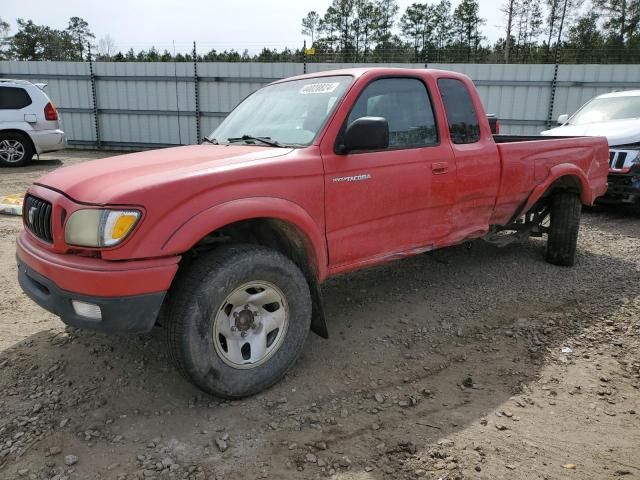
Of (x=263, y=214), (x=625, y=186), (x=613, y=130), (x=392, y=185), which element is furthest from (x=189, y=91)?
(x=263, y=214)

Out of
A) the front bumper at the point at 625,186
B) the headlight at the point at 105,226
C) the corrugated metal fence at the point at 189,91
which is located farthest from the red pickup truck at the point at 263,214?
the corrugated metal fence at the point at 189,91

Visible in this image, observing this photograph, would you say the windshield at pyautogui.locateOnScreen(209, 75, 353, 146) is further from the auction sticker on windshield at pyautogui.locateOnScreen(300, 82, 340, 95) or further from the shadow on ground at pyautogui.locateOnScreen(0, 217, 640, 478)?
the shadow on ground at pyautogui.locateOnScreen(0, 217, 640, 478)

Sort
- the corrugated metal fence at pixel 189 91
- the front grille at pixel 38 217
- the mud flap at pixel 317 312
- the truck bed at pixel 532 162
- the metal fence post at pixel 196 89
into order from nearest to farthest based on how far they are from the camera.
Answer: the front grille at pixel 38 217 → the mud flap at pixel 317 312 → the truck bed at pixel 532 162 → the corrugated metal fence at pixel 189 91 → the metal fence post at pixel 196 89

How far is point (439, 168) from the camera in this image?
12.6 feet

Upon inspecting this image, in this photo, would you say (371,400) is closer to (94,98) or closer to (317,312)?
(317,312)

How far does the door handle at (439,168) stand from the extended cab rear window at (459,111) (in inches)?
11.1

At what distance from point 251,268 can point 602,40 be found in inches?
1795

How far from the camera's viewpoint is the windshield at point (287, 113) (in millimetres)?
3373

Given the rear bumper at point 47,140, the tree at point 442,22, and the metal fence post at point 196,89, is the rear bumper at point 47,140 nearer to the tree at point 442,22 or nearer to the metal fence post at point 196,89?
the metal fence post at point 196,89

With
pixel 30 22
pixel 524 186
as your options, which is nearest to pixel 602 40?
pixel 524 186

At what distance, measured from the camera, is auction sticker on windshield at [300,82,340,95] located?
3535 millimetres

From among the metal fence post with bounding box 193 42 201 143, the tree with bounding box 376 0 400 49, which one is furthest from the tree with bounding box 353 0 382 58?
the metal fence post with bounding box 193 42 201 143

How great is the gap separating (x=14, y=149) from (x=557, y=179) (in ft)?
38.5

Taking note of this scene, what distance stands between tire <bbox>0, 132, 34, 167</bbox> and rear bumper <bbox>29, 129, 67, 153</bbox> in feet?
0.61
